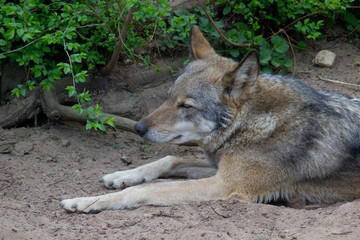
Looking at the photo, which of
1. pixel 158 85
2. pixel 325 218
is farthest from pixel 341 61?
pixel 325 218

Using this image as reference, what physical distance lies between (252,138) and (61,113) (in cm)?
294

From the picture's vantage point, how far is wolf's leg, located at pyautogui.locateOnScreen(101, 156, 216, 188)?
5.18 metres

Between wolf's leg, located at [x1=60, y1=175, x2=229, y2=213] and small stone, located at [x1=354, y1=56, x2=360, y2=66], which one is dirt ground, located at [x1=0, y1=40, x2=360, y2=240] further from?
small stone, located at [x1=354, y1=56, x2=360, y2=66]

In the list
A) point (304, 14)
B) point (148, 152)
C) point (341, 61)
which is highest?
point (304, 14)

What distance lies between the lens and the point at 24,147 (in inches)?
227

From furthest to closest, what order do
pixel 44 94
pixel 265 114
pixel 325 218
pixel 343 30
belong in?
pixel 343 30 → pixel 44 94 → pixel 265 114 → pixel 325 218

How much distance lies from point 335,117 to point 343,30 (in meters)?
4.63

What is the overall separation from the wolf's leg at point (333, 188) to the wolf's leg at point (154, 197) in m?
0.97

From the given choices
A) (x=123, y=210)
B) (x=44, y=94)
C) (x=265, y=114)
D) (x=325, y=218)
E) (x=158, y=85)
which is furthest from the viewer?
(x=158, y=85)

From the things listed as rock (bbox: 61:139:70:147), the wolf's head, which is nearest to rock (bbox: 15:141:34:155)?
rock (bbox: 61:139:70:147)

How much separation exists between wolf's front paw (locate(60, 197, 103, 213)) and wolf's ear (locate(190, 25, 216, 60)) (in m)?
2.17

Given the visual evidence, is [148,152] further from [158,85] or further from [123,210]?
[123,210]

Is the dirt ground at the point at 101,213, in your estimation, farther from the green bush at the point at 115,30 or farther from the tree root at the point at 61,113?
the green bush at the point at 115,30

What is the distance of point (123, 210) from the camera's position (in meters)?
4.37
